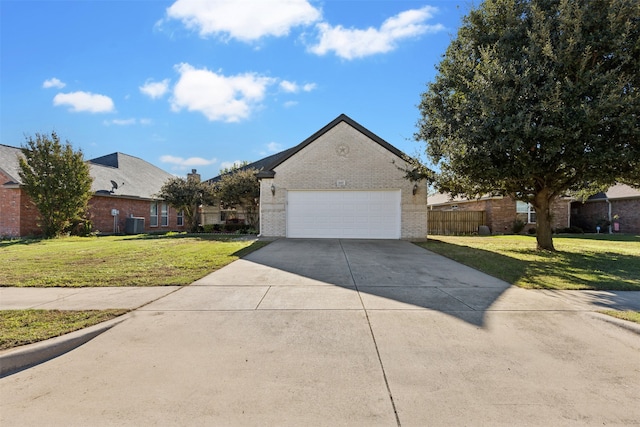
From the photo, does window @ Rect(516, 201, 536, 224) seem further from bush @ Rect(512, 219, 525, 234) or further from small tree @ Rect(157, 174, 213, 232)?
small tree @ Rect(157, 174, 213, 232)

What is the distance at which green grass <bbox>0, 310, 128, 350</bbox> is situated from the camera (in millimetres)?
3654

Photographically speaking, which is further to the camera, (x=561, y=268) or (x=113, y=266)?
(x=561, y=268)

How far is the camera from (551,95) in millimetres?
8531

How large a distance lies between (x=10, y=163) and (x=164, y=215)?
9.32 metres

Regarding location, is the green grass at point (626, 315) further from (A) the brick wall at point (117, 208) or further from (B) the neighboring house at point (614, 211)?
(A) the brick wall at point (117, 208)

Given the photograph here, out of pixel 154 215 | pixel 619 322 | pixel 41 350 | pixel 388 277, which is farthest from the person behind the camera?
pixel 154 215

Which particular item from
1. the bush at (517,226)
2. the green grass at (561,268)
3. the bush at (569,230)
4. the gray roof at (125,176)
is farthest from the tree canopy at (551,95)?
the gray roof at (125,176)

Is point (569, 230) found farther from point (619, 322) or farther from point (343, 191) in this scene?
point (619, 322)

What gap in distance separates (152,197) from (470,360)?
960 inches

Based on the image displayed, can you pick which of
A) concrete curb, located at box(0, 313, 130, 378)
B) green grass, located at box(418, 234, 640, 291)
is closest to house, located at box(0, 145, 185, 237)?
concrete curb, located at box(0, 313, 130, 378)

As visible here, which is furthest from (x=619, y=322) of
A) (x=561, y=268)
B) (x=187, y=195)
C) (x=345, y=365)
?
(x=187, y=195)

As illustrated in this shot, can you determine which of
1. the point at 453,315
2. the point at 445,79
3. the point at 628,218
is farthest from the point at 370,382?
the point at 628,218

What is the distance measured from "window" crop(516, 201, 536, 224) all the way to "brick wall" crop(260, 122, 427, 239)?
12.1 meters

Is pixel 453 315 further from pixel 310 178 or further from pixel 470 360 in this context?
pixel 310 178
